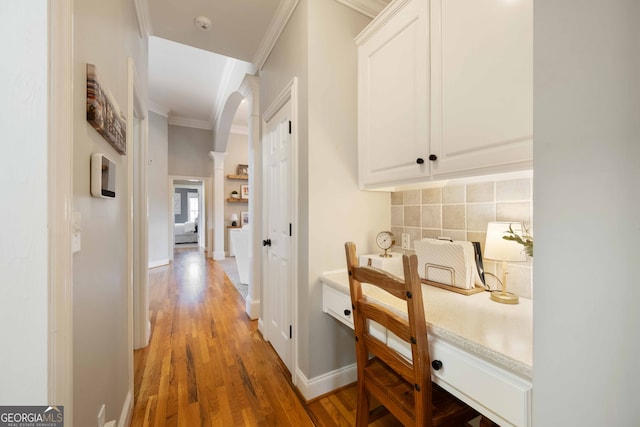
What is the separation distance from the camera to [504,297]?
1155 mm

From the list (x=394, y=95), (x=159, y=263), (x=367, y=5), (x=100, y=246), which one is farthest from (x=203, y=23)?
(x=159, y=263)

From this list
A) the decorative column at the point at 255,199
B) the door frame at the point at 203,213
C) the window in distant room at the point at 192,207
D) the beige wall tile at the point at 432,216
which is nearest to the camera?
the beige wall tile at the point at 432,216

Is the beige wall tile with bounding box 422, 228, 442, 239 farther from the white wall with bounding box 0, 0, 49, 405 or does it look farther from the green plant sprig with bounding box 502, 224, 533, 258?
the white wall with bounding box 0, 0, 49, 405

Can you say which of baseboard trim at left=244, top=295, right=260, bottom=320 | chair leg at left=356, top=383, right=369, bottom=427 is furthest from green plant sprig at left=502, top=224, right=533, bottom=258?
baseboard trim at left=244, top=295, right=260, bottom=320

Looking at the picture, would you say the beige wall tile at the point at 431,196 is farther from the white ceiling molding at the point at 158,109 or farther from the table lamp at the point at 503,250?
the white ceiling molding at the point at 158,109

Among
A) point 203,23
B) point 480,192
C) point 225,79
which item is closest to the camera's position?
point 480,192

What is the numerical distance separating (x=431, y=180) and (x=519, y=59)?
0.57m

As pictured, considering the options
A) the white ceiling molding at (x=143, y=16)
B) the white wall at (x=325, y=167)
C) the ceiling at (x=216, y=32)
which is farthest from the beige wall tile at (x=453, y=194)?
the white ceiling molding at (x=143, y=16)

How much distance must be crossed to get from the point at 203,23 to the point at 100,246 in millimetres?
2043

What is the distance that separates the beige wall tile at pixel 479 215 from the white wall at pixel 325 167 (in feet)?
2.11

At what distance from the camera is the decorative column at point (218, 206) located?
241 inches

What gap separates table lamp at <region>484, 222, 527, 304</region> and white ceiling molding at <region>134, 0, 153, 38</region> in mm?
2622

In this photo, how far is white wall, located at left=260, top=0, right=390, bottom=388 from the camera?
1.64 m

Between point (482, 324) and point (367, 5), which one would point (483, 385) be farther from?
point (367, 5)
